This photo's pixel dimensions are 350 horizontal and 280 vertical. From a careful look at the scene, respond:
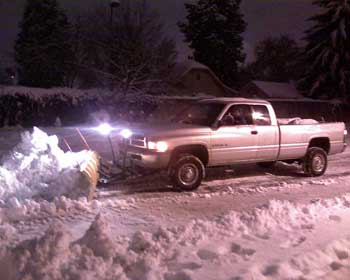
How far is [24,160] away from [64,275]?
4.74 m

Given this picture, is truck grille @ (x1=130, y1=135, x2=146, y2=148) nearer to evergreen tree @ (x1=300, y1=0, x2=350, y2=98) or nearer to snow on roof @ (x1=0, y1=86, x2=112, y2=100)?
snow on roof @ (x1=0, y1=86, x2=112, y2=100)

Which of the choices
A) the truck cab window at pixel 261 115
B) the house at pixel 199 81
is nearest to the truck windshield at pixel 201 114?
the truck cab window at pixel 261 115

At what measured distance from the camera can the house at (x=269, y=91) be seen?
43.2 m

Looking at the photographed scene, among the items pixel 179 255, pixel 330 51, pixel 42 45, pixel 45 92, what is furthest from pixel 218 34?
pixel 179 255

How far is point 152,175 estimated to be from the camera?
11125 mm

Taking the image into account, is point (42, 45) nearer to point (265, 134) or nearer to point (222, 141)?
point (265, 134)

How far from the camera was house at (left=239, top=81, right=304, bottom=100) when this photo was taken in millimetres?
43250

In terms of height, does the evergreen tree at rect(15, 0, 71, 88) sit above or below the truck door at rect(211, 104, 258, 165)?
above

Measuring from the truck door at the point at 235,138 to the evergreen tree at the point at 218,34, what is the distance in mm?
37258

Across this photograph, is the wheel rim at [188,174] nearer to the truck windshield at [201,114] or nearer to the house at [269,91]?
the truck windshield at [201,114]

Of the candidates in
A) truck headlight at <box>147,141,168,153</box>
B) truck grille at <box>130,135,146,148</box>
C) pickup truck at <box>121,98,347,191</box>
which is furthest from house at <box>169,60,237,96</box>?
truck headlight at <box>147,141,168,153</box>

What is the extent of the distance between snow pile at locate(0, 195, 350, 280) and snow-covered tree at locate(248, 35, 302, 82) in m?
58.5

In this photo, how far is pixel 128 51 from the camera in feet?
84.3

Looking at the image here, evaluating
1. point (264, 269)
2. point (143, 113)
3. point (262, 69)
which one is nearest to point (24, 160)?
point (264, 269)
